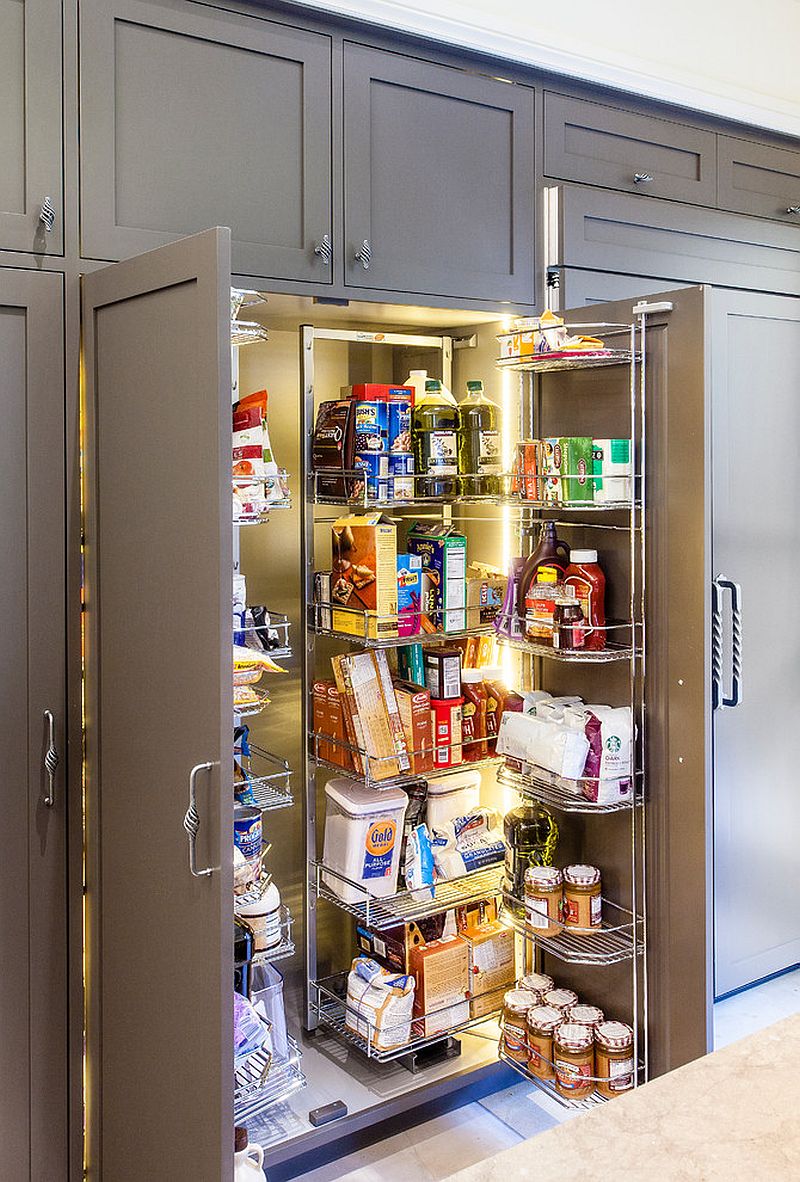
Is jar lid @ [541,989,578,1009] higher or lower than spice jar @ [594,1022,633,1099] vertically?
higher

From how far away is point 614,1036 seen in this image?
7.23 ft

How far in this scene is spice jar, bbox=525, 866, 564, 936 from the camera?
7.57ft

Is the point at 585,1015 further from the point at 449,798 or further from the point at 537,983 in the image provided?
the point at 449,798

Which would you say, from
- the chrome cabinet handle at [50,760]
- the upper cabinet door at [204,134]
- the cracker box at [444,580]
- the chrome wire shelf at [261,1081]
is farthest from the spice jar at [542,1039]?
the upper cabinet door at [204,134]

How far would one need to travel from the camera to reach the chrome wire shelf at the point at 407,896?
237 centimetres

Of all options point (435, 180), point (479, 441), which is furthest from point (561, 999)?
point (435, 180)

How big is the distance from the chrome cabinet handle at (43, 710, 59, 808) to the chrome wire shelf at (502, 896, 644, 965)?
1.13 m

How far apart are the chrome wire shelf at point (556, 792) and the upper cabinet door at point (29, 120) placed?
1515mm

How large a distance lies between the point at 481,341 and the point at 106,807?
151cm

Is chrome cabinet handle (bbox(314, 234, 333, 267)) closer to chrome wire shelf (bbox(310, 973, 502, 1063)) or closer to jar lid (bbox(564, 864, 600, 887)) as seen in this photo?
jar lid (bbox(564, 864, 600, 887))

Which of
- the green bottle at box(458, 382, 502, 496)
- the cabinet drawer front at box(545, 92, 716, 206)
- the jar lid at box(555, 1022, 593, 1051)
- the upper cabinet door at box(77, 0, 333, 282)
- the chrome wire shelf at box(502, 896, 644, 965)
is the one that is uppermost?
the cabinet drawer front at box(545, 92, 716, 206)

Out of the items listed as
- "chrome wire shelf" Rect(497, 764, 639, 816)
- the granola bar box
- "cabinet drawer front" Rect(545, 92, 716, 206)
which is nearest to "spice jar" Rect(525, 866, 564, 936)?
"chrome wire shelf" Rect(497, 764, 639, 816)

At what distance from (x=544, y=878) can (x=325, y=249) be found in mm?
1476

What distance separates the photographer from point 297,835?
8.86ft
